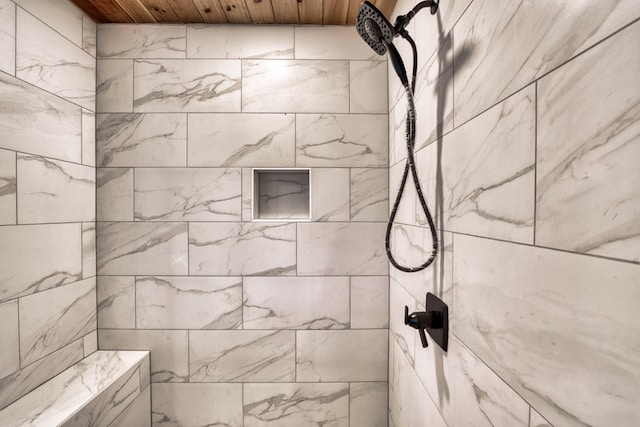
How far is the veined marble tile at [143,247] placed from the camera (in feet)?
5.02

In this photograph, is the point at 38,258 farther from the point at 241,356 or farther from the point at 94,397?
the point at 241,356

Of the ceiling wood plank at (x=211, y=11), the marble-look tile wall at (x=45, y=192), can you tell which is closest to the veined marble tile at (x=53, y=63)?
the marble-look tile wall at (x=45, y=192)

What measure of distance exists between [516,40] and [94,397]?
175 centimetres

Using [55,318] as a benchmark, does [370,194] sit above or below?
above

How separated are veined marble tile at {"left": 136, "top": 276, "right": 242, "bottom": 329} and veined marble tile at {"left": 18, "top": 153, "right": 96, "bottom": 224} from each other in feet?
1.59

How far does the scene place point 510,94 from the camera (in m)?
0.58

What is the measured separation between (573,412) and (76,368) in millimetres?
1814

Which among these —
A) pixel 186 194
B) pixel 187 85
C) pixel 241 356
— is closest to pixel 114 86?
pixel 187 85

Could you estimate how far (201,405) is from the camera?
1.54 m

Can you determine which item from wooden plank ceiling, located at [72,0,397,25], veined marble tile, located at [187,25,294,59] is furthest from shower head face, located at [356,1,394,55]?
veined marble tile, located at [187,25,294,59]

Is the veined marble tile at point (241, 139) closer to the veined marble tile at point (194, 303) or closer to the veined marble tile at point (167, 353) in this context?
the veined marble tile at point (194, 303)

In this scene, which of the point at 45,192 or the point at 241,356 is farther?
the point at 241,356

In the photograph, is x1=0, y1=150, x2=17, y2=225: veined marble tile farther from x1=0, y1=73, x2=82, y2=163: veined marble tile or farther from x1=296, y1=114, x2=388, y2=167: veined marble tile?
x1=296, y1=114, x2=388, y2=167: veined marble tile

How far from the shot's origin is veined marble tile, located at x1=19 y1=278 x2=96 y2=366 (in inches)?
45.8
